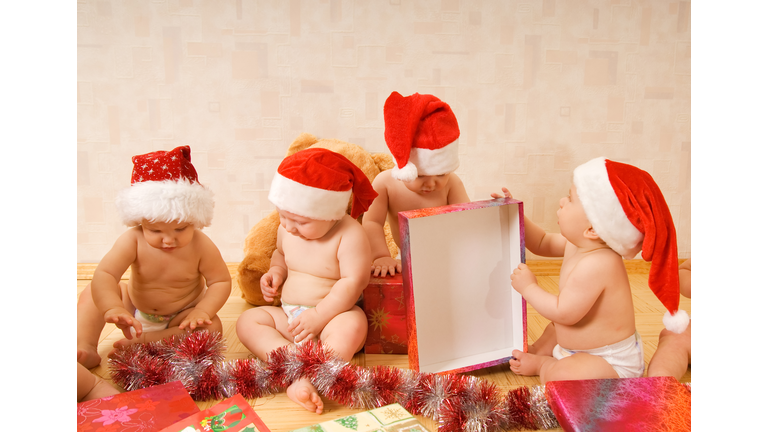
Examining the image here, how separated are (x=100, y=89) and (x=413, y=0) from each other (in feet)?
3.65

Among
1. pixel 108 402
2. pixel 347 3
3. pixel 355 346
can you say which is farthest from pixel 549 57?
pixel 108 402

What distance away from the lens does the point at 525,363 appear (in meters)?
1.12

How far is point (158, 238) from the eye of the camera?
1140 mm

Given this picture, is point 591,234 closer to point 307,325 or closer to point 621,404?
point 621,404

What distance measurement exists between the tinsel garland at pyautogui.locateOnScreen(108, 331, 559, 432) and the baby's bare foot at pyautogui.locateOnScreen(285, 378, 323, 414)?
0.04 ft

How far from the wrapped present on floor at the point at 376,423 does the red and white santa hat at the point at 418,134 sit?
0.55 m

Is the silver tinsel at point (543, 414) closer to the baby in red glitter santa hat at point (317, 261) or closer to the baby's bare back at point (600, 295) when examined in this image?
the baby's bare back at point (600, 295)

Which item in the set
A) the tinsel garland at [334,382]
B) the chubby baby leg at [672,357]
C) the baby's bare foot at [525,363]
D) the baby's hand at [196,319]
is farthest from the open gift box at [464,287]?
the baby's hand at [196,319]

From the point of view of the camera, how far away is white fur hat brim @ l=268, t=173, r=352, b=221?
1112 mm

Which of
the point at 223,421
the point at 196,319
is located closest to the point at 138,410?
the point at 223,421

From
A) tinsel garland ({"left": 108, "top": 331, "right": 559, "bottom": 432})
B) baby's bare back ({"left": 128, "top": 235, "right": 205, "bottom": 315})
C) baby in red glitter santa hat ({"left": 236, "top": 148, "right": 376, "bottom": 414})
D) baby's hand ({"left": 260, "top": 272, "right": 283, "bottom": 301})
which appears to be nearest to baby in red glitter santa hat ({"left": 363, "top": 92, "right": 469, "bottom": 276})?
baby in red glitter santa hat ({"left": 236, "top": 148, "right": 376, "bottom": 414})

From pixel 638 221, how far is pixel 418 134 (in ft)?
1.73

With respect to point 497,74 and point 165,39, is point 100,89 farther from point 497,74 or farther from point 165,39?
point 497,74

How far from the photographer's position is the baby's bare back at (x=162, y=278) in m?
1.18
